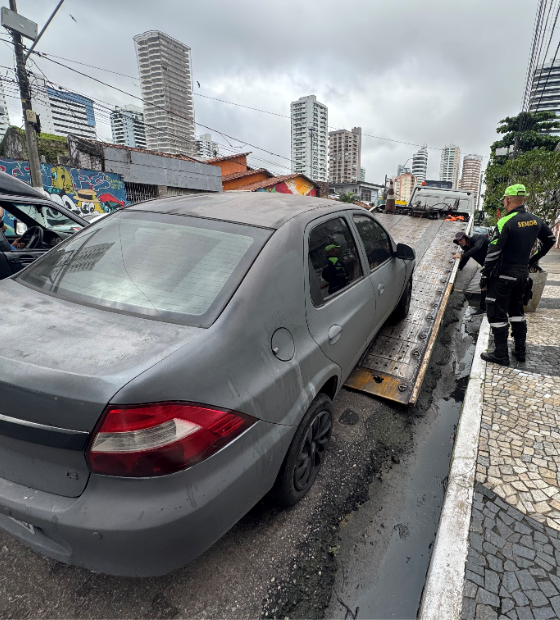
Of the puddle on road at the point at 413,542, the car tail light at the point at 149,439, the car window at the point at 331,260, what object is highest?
the car window at the point at 331,260

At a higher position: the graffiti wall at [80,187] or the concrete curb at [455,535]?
the graffiti wall at [80,187]

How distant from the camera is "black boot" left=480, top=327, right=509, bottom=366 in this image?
372cm

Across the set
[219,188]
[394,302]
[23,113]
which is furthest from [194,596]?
[219,188]

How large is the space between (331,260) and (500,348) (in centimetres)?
258

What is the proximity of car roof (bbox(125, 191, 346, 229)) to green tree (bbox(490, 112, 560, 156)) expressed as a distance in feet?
107

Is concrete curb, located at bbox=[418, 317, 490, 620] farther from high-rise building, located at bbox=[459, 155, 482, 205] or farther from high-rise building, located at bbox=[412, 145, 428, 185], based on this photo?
high-rise building, located at bbox=[412, 145, 428, 185]

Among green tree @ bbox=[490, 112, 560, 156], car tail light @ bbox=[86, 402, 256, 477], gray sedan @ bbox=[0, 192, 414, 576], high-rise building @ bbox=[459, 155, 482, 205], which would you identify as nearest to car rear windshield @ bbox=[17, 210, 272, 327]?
gray sedan @ bbox=[0, 192, 414, 576]

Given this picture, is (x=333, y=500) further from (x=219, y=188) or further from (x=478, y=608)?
(x=219, y=188)

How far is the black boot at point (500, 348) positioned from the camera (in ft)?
12.2

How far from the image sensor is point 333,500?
2230mm

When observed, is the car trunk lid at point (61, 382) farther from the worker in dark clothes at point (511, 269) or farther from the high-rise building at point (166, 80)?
the high-rise building at point (166, 80)

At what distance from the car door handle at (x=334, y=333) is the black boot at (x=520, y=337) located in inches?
107

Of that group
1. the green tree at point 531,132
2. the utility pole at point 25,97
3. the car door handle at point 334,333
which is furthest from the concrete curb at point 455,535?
the green tree at point 531,132

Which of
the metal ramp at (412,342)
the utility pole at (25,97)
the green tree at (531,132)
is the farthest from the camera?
the green tree at (531,132)
